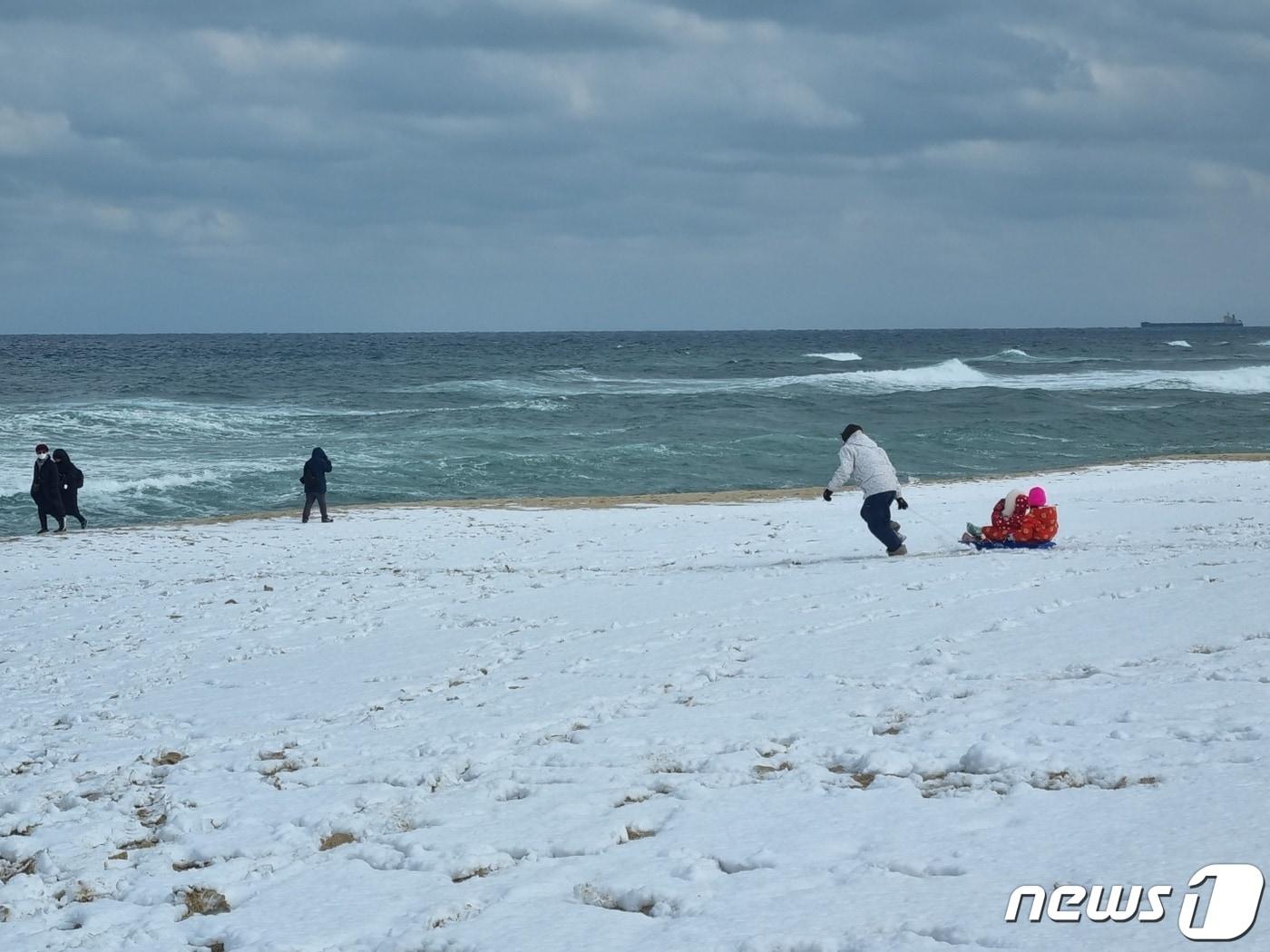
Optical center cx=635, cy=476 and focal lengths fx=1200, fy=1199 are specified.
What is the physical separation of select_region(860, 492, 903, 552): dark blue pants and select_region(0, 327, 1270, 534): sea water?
1596cm

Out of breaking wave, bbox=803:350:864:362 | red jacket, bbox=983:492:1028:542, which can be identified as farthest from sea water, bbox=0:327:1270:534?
breaking wave, bbox=803:350:864:362

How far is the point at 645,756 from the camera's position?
21.3 feet

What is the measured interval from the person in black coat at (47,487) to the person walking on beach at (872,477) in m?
15.1

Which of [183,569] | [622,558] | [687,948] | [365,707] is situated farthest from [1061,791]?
[183,569]

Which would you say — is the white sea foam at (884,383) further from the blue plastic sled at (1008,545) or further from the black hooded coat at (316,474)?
the blue plastic sled at (1008,545)

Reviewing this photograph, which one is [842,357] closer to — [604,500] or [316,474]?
[604,500]

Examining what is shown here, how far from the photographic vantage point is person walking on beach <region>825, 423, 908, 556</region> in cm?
1358

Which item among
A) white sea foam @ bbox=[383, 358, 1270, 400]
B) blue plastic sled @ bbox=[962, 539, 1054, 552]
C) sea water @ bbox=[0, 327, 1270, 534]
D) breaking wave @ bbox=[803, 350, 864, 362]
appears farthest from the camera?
breaking wave @ bbox=[803, 350, 864, 362]

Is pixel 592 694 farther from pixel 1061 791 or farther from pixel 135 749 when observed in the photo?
pixel 1061 791

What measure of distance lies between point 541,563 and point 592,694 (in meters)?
7.77

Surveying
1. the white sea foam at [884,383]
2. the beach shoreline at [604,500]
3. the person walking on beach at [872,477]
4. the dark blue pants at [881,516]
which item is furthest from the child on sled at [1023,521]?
the white sea foam at [884,383]

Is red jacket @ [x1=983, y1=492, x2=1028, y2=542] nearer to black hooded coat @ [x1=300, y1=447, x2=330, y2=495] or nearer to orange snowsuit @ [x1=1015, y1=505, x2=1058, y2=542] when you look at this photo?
orange snowsuit @ [x1=1015, y1=505, x2=1058, y2=542]

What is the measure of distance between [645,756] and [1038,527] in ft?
28.8

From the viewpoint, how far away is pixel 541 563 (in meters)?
15.7
